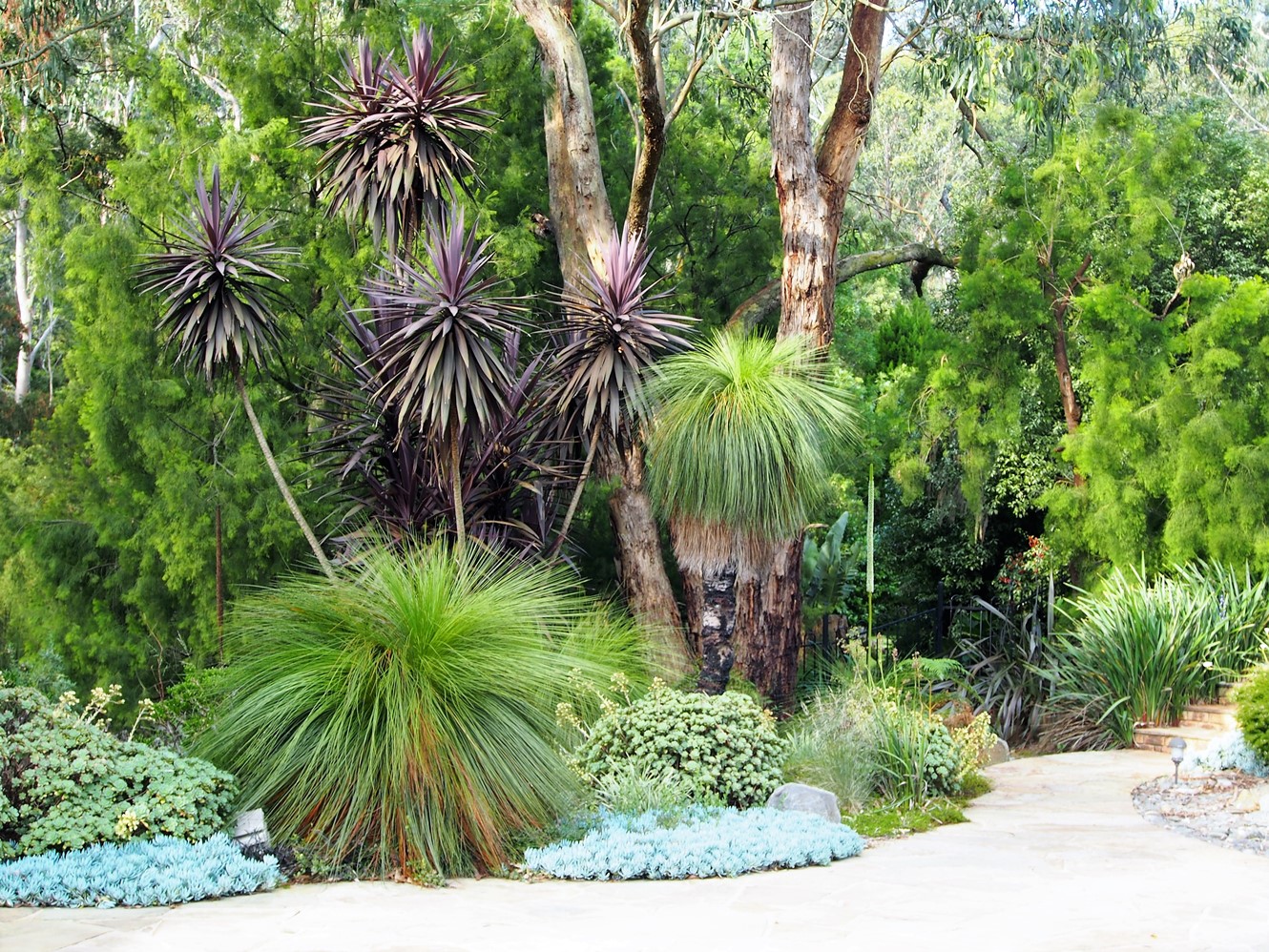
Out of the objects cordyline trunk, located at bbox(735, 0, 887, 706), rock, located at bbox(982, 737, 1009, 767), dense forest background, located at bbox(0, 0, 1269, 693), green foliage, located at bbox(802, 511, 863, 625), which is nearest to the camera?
rock, located at bbox(982, 737, 1009, 767)

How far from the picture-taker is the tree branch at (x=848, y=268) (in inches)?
534

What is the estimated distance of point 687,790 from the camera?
7035 millimetres

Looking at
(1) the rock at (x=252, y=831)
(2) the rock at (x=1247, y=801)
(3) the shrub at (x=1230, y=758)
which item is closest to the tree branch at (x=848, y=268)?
(3) the shrub at (x=1230, y=758)

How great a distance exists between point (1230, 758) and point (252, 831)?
6.54 metres

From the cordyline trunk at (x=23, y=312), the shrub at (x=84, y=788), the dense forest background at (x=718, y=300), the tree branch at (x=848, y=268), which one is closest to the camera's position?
the shrub at (x=84, y=788)

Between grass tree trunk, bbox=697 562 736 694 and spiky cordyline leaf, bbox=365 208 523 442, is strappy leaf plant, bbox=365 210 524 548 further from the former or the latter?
grass tree trunk, bbox=697 562 736 694

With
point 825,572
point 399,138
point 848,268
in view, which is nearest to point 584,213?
point 399,138

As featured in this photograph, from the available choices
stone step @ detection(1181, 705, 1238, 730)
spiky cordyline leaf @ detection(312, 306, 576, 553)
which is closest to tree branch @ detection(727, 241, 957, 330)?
spiky cordyline leaf @ detection(312, 306, 576, 553)

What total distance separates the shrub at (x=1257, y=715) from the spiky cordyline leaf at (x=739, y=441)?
321 centimetres

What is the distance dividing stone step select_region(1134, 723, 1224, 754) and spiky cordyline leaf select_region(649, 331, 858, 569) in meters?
3.56

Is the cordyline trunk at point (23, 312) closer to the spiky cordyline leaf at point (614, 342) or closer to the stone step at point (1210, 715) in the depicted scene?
the spiky cordyline leaf at point (614, 342)

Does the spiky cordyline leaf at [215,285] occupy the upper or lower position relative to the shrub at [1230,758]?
upper

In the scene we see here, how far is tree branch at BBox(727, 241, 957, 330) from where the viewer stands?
534 inches

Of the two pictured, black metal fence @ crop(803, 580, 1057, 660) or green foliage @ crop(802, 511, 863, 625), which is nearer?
black metal fence @ crop(803, 580, 1057, 660)
